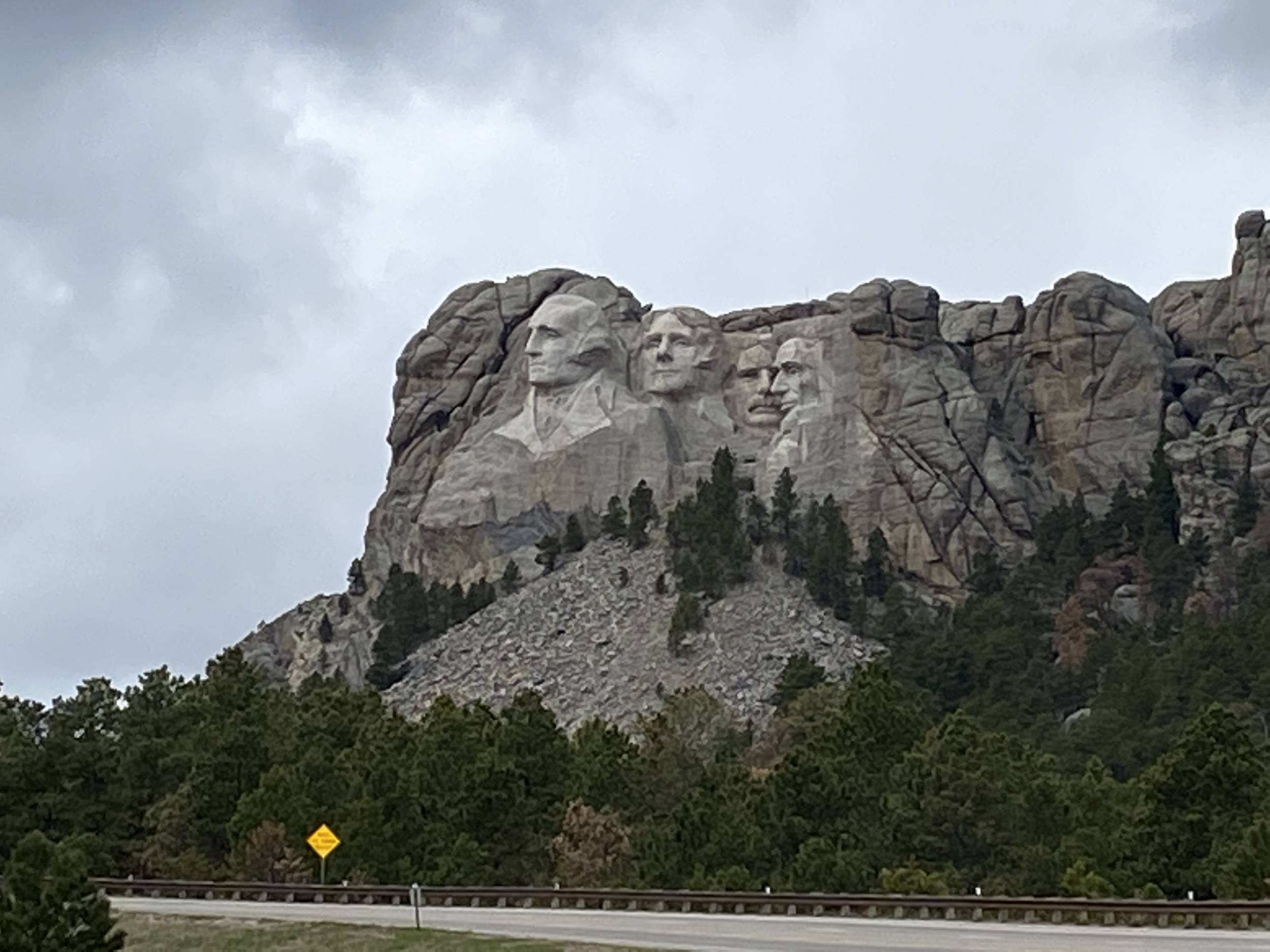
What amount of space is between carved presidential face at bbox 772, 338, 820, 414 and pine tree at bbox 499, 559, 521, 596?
2615 centimetres

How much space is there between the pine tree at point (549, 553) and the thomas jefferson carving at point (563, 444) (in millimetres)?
4544

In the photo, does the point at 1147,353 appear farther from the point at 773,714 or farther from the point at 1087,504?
the point at 773,714

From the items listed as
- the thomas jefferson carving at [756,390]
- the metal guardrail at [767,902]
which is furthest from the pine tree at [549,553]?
the metal guardrail at [767,902]

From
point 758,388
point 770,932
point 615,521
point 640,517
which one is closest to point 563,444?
point 615,521

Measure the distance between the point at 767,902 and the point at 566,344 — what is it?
122m

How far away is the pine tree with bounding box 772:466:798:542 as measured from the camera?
155000 mm

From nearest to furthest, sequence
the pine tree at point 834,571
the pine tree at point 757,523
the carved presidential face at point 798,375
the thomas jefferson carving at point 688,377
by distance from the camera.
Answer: the pine tree at point 834,571, the pine tree at point 757,523, the carved presidential face at point 798,375, the thomas jefferson carving at point 688,377

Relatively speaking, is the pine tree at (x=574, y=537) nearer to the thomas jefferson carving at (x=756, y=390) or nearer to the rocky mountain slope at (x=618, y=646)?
the rocky mountain slope at (x=618, y=646)

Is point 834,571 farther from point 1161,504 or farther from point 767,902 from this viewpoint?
point 767,902

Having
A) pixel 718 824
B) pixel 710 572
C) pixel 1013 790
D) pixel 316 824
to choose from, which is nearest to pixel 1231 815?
pixel 1013 790

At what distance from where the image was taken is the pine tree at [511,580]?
156875 millimetres

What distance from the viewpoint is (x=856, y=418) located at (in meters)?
163

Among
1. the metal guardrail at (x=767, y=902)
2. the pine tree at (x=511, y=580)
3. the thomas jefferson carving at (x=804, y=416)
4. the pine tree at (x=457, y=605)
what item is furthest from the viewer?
the thomas jefferson carving at (x=804, y=416)

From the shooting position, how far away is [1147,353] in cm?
16525
